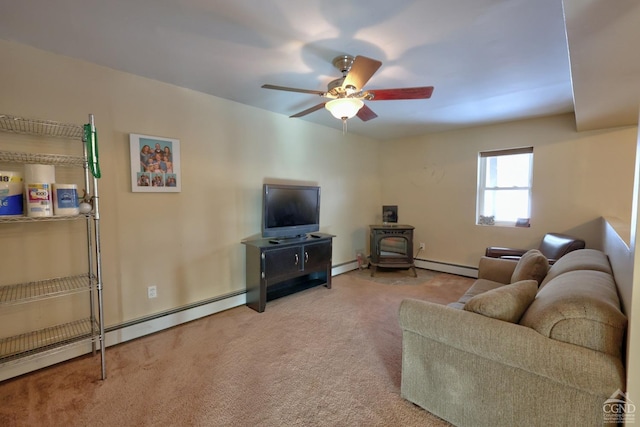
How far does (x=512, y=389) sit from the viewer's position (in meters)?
1.37

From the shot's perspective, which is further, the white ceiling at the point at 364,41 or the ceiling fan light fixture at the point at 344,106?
the ceiling fan light fixture at the point at 344,106

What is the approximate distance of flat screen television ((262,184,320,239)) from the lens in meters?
3.42

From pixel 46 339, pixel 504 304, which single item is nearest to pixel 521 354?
pixel 504 304

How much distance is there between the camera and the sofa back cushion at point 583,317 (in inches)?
46.2

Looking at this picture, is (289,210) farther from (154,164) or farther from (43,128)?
(43,128)

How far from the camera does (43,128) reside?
83.7 inches

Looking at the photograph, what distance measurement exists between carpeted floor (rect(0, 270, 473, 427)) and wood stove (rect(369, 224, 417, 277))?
156cm

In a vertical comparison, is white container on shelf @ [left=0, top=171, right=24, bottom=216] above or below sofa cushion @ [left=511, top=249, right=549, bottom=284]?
above

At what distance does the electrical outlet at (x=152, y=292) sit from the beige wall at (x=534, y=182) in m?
4.04

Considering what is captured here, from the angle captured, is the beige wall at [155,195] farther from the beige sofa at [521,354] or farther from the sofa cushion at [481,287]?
the sofa cushion at [481,287]

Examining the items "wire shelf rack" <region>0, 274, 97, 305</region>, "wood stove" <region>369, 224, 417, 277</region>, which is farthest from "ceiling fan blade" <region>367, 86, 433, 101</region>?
"wood stove" <region>369, 224, 417, 277</region>

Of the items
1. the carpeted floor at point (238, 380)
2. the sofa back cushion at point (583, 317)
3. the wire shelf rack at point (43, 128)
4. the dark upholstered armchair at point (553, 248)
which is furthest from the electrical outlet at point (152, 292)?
the dark upholstered armchair at point (553, 248)

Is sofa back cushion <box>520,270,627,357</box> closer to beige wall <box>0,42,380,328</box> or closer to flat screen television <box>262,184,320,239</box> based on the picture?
flat screen television <box>262,184,320,239</box>

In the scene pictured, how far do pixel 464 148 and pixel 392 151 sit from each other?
1241 millimetres
